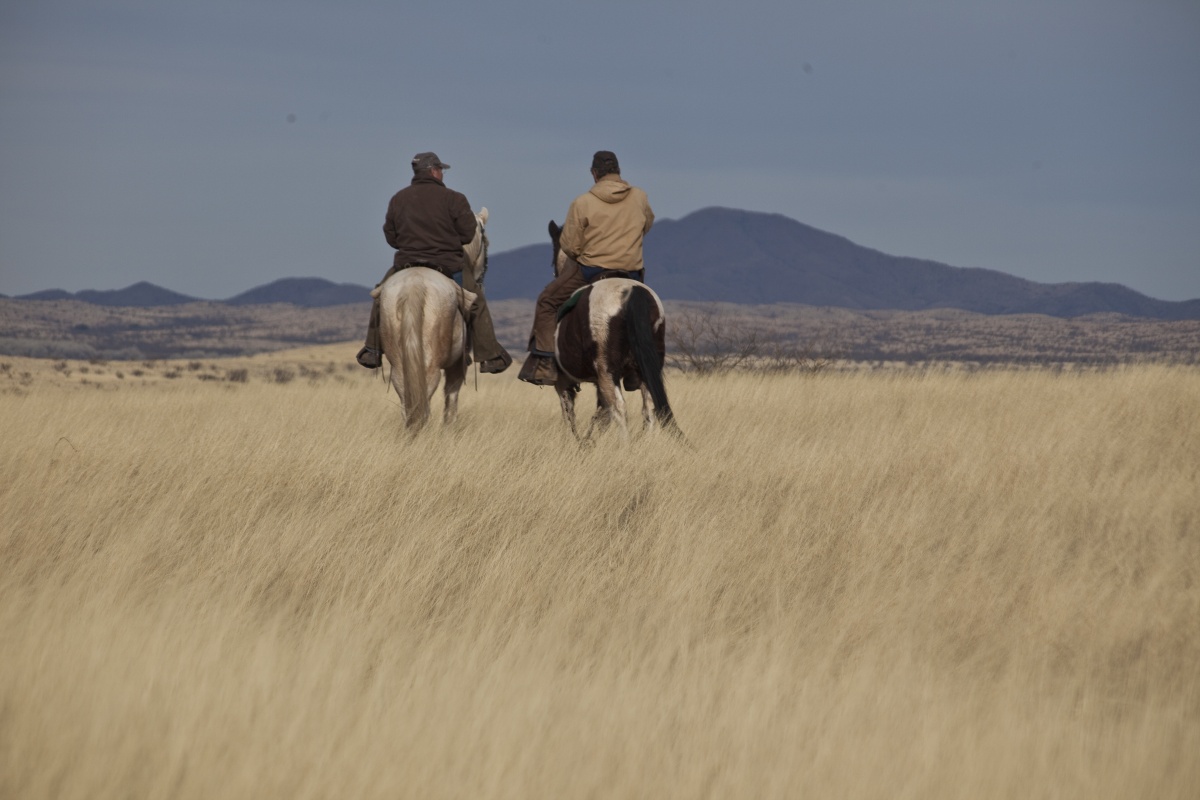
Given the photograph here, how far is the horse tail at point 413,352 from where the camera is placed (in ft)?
30.4

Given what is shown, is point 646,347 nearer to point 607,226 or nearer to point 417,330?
point 607,226

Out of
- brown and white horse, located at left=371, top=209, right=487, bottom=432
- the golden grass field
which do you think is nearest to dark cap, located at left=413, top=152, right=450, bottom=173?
brown and white horse, located at left=371, top=209, right=487, bottom=432

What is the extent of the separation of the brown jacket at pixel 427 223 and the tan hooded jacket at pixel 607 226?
930 millimetres

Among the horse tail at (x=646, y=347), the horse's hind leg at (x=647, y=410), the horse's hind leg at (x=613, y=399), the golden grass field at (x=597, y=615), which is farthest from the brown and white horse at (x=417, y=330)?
the horse's hind leg at (x=647, y=410)

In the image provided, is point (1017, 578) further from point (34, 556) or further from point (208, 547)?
point (34, 556)

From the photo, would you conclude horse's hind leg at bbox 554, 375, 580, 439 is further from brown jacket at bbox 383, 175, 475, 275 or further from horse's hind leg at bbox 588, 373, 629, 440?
brown jacket at bbox 383, 175, 475, 275

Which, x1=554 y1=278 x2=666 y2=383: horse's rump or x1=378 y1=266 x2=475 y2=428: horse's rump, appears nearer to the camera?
x1=554 y1=278 x2=666 y2=383: horse's rump

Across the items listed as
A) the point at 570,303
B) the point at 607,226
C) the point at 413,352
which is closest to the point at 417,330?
the point at 413,352

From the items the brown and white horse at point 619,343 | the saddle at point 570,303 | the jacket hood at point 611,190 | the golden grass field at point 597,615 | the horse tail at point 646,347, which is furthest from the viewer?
the jacket hood at point 611,190

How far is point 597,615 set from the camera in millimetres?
5023

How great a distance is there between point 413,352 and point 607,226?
6.39 ft

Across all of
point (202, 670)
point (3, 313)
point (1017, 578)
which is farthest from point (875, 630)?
point (3, 313)

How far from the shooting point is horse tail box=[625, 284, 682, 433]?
337 inches

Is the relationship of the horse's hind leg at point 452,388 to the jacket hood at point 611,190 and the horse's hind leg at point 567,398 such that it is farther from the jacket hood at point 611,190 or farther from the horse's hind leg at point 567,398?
the jacket hood at point 611,190
